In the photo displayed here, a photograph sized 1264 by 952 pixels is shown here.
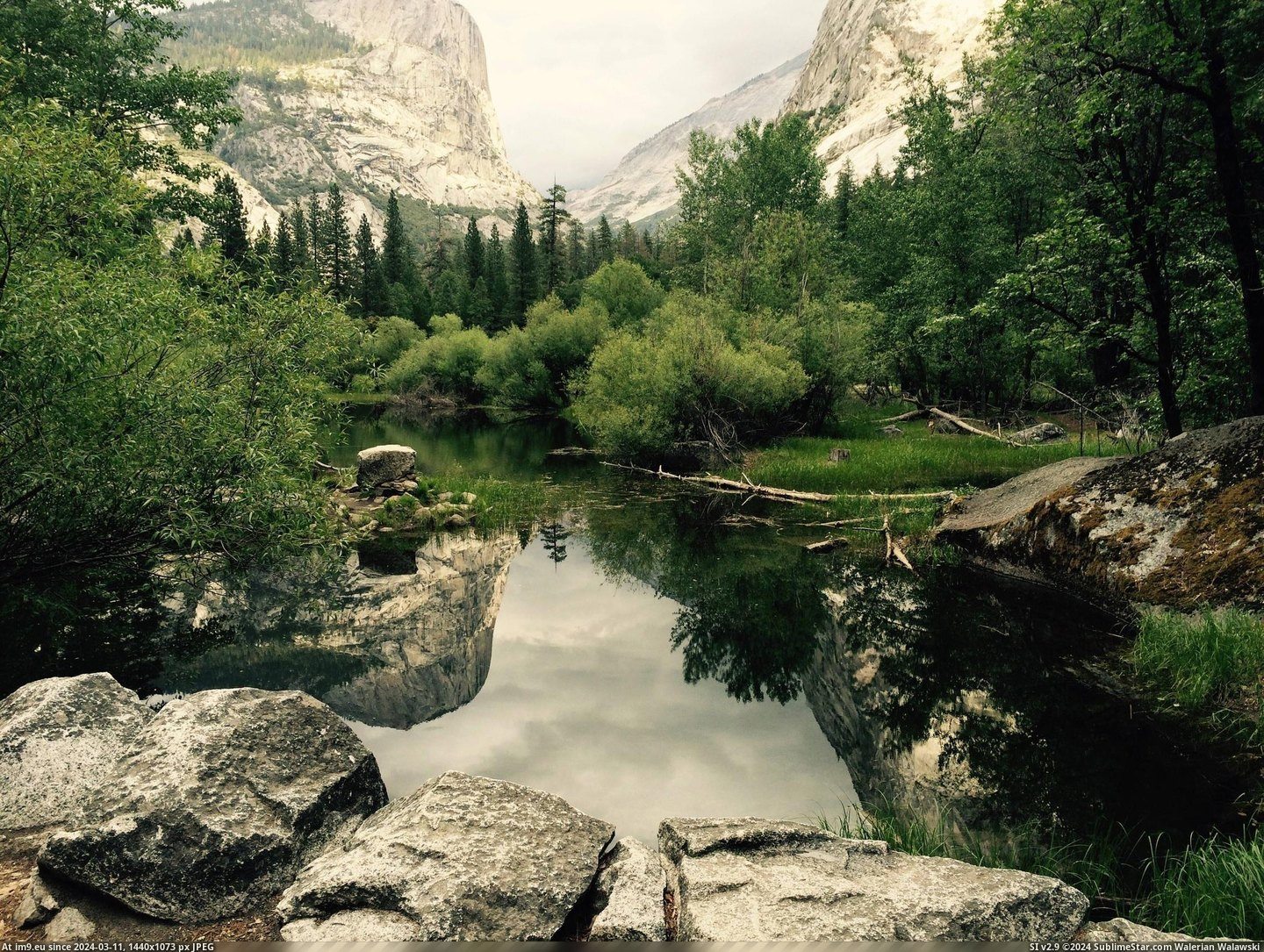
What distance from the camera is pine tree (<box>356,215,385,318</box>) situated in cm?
9369

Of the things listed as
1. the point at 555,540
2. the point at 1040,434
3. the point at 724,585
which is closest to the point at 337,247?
the point at 555,540

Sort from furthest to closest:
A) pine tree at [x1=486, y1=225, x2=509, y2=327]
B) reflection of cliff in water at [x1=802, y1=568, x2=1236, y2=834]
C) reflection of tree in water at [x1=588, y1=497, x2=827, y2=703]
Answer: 1. pine tree at [x1=486, y1=225, x2=509, y2=327]
2. reflection of tree in water at [x1=588, y1=497, x2=827, y2=703]
3. reflection of cliff in water at [x1=802, y1=568, x2=1236, y2=834]

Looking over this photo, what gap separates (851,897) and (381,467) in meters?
22.6

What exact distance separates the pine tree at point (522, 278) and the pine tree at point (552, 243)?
2433mm

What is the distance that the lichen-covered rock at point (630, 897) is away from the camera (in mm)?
4457

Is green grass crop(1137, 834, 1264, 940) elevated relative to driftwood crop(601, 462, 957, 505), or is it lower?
lower

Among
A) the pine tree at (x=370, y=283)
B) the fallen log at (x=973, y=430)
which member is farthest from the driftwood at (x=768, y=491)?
the pine tree at (x=370, y=283)

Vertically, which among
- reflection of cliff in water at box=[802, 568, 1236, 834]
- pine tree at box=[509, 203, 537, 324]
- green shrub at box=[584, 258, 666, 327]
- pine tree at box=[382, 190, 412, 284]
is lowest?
reflection of cliff in water at box=[802, 568, 1236, 834]

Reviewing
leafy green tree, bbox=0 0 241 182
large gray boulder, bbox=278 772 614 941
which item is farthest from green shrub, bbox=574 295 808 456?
large gray boulder, bbox=278 772 614 941

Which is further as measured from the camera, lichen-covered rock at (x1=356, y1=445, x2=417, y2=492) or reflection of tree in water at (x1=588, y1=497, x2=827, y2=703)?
lichen-covered rock at (x1=356, y1=445, x2=417, y2=492)

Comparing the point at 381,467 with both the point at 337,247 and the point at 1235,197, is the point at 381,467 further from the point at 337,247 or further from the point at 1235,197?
the point at 337,247

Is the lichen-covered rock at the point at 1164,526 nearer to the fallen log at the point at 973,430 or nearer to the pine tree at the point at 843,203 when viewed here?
the fallen log at the point at 973,430

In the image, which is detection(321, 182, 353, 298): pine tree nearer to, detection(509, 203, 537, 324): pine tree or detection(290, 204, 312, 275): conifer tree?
detection(290, 204, 312, 275): conifer tree

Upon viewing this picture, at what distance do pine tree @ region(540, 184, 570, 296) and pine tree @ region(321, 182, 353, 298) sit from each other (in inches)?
1104
